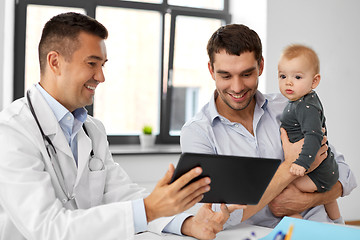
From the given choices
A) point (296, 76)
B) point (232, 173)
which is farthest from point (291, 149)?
point (232, 173)

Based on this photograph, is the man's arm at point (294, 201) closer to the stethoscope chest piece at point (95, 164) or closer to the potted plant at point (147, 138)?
the stethoscope chest piece at point (95, 164)

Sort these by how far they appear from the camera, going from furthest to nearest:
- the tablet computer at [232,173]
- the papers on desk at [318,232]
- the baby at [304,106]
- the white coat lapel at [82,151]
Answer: the baby at [304,106] → the white coat lapel at [82,151] → the papers on desk at [318,232] → the tablet computer at [232,173]

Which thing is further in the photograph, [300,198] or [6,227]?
[300,198]

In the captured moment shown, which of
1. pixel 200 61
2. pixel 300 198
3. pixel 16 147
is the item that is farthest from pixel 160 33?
pixel 16 147

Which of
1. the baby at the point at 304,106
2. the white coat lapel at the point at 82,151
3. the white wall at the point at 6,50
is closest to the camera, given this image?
the white coat lapel at the point at 82,151

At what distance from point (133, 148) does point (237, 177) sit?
8.79 ft

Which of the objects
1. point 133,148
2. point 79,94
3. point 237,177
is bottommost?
point 133,148

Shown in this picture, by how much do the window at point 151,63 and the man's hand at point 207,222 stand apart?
2.57m

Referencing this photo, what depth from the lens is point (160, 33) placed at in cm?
418

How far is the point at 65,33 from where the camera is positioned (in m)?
1.61

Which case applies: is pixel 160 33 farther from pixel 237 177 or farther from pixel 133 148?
pixel 237 177

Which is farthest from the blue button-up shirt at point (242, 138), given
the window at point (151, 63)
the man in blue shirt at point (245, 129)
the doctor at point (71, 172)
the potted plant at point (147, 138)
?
the window at point (151, 63)

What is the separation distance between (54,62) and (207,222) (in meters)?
0.82

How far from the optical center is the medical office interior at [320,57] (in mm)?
3842
